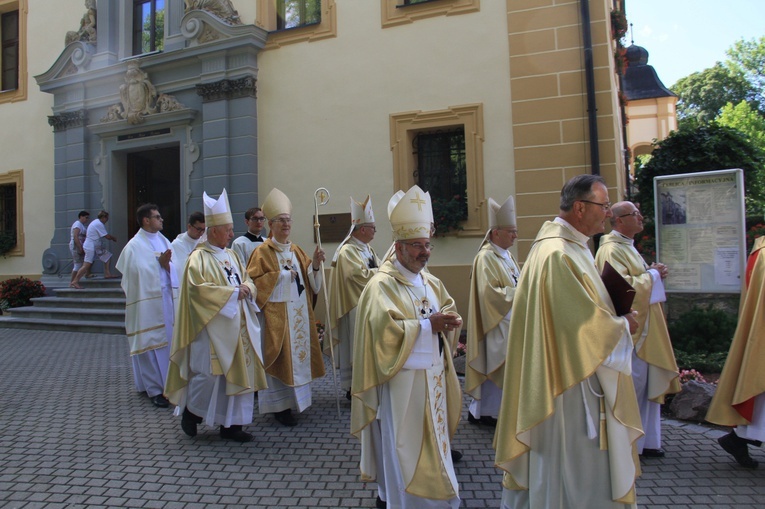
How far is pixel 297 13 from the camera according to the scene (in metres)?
11.2

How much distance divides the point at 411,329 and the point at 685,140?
338 inches

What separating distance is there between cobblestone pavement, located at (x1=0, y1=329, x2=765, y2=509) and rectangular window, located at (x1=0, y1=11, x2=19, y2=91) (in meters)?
11.9

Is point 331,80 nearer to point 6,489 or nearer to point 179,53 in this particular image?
point 179,53

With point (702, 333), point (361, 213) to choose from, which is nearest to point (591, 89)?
point (702, 333)

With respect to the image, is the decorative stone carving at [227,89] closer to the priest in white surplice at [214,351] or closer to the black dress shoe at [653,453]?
the priest in white surplice at [214,351]

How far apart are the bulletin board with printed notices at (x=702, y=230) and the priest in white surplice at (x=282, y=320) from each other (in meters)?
3.70

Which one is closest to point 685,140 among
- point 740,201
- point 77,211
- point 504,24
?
point 504,24

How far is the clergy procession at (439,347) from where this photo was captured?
288 cm

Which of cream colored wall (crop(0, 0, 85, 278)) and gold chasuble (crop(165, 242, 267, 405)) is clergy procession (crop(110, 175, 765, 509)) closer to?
gold chasuble (crop(165, 242, 267, 405))

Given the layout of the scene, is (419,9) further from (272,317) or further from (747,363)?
(747,363)

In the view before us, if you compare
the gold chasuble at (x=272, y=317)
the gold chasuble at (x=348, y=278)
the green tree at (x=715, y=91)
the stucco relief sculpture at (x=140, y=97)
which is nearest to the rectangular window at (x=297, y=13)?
the stucco relief sculpture at (x=140, y=97)

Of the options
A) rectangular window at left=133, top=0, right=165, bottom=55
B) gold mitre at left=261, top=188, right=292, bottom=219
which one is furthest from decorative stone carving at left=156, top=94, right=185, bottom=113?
gold mitre at left=261, top=188, right=292, bottom=219

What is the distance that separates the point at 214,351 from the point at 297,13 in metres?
8.21

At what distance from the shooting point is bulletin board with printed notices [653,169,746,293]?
5949 millimetres
